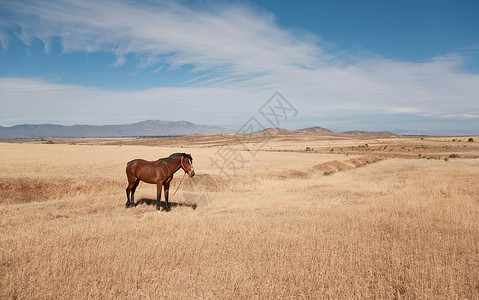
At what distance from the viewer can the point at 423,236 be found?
8.62 m

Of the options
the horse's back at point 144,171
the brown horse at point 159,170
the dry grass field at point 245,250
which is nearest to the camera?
the dry grass field at point 245,250

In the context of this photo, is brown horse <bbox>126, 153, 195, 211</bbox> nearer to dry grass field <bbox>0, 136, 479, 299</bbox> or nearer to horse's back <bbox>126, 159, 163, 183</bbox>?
horse's back <bbox>126, 159, 163, 183</bbox>

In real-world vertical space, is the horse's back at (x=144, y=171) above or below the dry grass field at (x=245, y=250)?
above

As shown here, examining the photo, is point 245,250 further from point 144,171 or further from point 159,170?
point 144,171

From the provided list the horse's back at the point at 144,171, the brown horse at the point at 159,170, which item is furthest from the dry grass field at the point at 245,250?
the horse's back at the point at 144,171

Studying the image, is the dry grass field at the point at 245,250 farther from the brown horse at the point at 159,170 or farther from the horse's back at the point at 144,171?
the horse's back at the point at 144,171

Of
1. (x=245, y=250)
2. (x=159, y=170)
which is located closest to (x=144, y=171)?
(x=159, y=170)

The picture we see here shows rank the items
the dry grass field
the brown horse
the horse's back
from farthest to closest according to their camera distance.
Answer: the horse's back → the brown horse → the dry grass field

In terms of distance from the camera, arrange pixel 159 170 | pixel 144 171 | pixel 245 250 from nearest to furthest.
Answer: pixel 245 250 → pixel 159 170 → pixel 144 171

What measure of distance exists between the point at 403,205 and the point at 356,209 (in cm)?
262

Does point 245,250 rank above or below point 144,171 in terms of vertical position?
below

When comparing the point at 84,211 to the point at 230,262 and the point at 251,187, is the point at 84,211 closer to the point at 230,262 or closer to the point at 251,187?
the point at 230,262

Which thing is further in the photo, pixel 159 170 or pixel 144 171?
pixel 144 171

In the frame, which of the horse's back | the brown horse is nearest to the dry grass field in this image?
the brown horse
